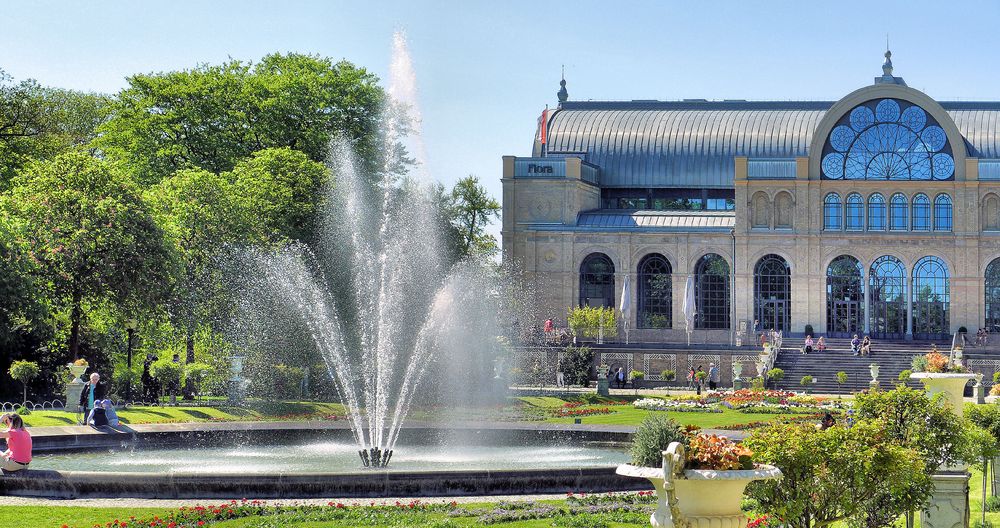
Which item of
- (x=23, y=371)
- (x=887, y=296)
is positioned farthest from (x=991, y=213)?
(x=23, y=371)

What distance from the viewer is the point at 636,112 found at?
78625mm

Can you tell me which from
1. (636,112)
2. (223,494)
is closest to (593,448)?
(223,494)

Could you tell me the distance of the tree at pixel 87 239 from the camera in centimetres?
3934

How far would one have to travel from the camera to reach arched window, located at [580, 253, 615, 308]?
7088 centimetres

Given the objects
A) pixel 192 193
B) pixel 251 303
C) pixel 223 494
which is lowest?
pixel 223 494

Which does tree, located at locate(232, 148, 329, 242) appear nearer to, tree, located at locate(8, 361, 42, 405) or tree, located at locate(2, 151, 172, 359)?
tree, located at locate(2, 151, 172, 359)

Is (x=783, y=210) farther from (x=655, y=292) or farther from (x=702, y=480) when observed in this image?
(x=702, y=480)

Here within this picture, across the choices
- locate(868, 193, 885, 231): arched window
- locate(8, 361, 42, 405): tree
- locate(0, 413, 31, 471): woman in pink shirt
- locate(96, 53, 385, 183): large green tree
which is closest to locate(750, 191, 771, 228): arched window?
locate(868, 193, 885, 231): arched window

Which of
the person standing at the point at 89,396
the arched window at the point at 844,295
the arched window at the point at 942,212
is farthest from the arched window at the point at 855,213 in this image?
the person standing at the point at 89,396

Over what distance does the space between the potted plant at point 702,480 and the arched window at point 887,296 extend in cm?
5776

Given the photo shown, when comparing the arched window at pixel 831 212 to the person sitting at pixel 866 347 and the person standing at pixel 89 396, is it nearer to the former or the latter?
the person sitting at pixel 866 347

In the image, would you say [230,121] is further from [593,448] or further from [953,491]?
[953,491]

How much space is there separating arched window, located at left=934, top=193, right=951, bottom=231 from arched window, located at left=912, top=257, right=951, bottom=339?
1.63 meters

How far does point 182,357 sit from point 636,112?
120ft
